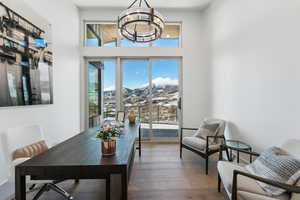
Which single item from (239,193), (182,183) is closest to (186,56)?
(182,183)

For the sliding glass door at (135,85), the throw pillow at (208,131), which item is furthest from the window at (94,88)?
the throw pillow at (208,131)

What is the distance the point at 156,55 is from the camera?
4.54 m

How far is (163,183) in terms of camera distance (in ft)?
7.93

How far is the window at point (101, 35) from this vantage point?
4.61 m

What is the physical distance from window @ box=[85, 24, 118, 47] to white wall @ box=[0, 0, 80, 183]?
1.20ft

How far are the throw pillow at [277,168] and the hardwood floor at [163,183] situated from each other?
681 millimetres

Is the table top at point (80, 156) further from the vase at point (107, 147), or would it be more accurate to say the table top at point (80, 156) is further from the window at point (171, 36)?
the window at point (171, 36)

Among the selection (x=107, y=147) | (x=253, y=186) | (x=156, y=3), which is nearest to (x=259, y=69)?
(x=253, y=186)

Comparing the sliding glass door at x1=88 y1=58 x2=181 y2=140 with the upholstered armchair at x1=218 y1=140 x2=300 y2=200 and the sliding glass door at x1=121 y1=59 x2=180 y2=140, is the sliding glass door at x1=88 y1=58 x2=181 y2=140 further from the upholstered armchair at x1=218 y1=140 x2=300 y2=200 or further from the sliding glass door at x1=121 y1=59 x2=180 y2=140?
the upholstered armchair at x1=218 y1=140 x2=300 y2=200

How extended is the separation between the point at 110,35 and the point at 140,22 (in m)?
2.68

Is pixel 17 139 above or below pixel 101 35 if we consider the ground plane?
below

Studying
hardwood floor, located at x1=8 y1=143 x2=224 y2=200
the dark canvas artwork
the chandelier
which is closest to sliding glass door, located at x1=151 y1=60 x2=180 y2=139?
hardwood floor, located at x1=8 y1=143 x2=224 y2=200

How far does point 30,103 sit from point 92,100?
2193 millimetres

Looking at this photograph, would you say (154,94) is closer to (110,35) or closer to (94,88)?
(94,88)
